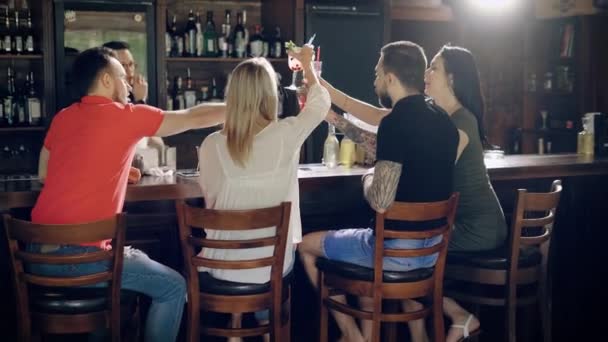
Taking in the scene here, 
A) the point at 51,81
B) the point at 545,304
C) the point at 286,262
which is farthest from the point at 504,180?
the point at 51,81

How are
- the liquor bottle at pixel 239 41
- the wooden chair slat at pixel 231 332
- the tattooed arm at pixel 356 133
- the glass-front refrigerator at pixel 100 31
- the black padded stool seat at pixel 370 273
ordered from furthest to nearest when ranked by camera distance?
the liquor bottle at pixel 239 41 < the glass-front refrigerator at pixel 100 31 < the tattooed arm at pixel 356 133 < the black padded stool seat at pixel 370 273 < the wooden chair slat at pixel 231 332

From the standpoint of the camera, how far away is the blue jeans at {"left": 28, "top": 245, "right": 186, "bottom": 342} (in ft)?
8.23

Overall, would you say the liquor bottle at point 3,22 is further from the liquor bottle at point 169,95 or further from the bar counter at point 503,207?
the bar counter at point 503,207

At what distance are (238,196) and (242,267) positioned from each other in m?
0.25

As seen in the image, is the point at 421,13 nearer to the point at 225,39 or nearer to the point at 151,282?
the point at 225,39

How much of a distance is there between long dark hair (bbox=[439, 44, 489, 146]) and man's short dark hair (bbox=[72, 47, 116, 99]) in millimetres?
1429

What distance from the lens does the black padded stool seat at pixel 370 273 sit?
9.04 ft

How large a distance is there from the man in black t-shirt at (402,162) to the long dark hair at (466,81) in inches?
12.3

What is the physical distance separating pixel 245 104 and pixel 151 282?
2.24ft

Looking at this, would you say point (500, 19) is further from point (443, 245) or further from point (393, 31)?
point (443, 245)

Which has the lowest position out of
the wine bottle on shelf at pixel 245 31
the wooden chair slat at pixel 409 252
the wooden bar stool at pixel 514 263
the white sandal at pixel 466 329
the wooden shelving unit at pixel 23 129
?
the white sandal at pixel 466 329

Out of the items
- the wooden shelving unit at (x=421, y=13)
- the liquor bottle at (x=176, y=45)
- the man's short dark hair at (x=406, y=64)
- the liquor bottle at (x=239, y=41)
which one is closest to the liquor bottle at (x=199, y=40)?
the liquor bottle at (x=176, y=45)

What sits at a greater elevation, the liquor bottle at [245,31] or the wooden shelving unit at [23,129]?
the liquor bottle at [245,31]

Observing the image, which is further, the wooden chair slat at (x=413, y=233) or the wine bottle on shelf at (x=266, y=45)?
the wine bottle on shelf at (x=266, y=45)
